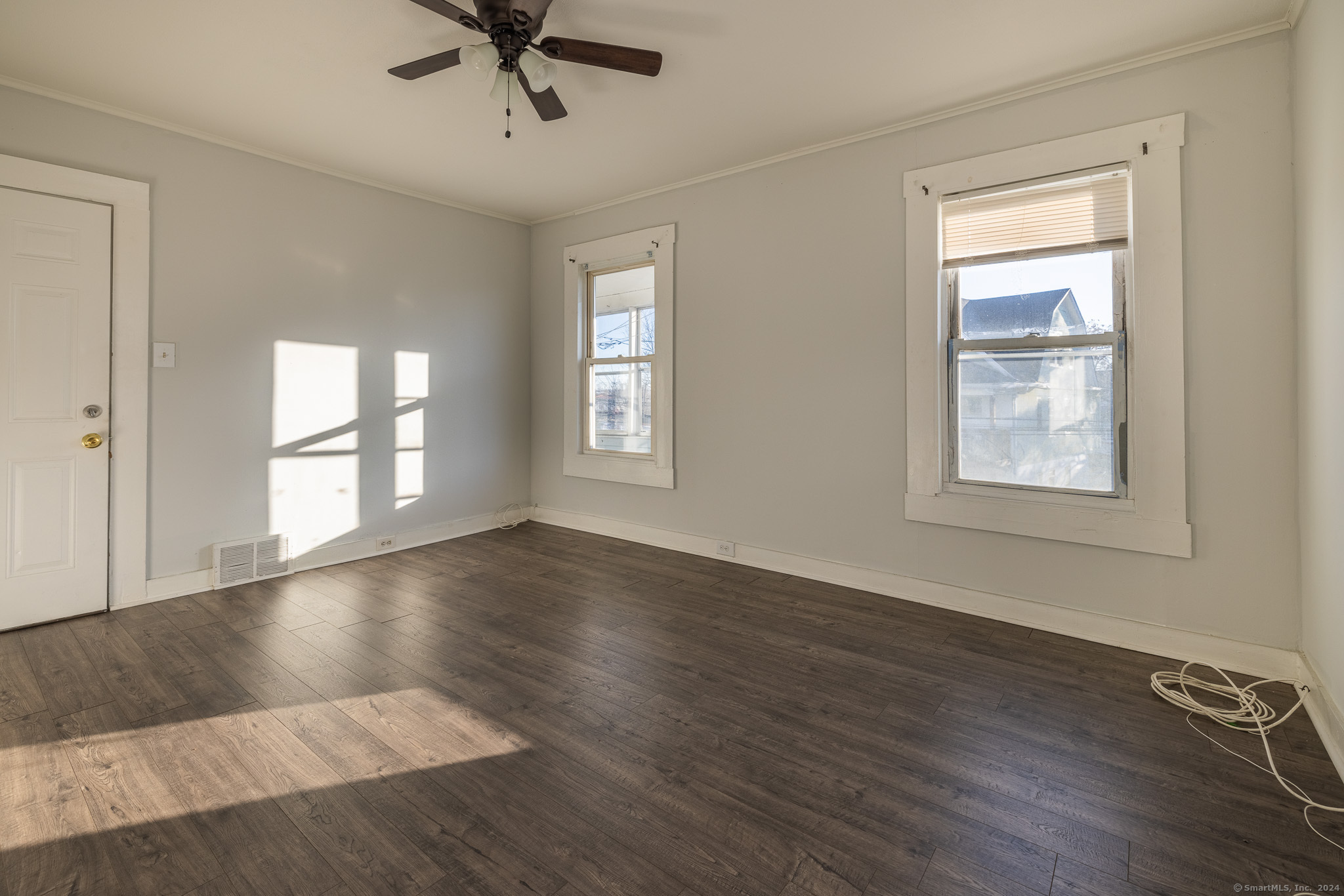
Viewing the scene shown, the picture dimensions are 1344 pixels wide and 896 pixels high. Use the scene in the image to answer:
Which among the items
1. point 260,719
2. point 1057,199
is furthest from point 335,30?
point 1057,199

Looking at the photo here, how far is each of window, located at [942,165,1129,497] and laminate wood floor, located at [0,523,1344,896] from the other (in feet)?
2.91

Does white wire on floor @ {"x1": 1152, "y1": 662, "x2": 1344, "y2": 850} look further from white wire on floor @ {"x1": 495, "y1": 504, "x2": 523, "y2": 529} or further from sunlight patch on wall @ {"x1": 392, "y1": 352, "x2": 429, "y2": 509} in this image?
sunlight patch on wall @ {"x1": 392, "y1": 352, "x2": 429, "y2": 509}

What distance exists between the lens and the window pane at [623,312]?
478 centimetres

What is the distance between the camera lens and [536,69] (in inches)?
96.3

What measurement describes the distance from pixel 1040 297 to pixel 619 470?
3.11 metres

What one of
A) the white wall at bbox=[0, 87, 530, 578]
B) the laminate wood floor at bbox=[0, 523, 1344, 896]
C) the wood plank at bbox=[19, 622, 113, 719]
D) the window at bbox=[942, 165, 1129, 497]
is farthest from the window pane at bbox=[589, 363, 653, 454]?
the wood plank at bbox=[19, 622, 113, 719]

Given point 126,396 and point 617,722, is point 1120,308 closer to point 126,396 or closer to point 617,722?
point 617,722

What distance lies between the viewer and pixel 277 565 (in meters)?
3.89

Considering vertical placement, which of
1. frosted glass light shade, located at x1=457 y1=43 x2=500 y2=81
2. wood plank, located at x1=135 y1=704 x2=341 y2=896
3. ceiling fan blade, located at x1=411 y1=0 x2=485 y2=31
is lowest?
wood plank, located at x1=135 y1=704 x2=341 y2=896

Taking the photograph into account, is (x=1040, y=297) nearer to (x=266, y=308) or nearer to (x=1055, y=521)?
(x=1055, y=521)

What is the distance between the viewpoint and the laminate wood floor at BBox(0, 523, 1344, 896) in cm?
150

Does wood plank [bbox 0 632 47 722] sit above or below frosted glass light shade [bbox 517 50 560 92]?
below

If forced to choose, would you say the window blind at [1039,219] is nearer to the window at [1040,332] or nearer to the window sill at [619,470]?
the window at [1040,332]

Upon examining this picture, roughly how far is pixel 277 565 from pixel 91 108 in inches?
109
